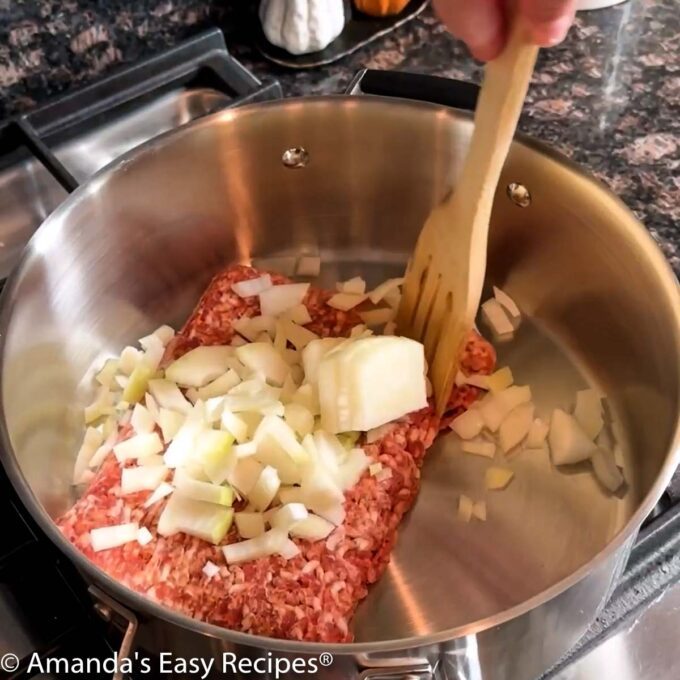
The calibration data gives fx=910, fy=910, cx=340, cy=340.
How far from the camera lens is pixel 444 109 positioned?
108 centimetres

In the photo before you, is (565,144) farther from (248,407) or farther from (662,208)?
(248,407)

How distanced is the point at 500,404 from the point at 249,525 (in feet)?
1.10

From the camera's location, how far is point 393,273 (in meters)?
1.23

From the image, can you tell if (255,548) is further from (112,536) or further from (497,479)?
(497,479)

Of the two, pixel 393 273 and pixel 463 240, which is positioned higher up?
pixel 463 240

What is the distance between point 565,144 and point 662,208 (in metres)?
0.17

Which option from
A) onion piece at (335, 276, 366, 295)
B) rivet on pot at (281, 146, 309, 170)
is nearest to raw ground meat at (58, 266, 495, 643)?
onion piece at (335, 276, 366, 295)

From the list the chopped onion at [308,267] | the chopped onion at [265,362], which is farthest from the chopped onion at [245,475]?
the chopped onion at [308,267]

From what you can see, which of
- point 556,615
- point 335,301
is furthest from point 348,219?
point 556,615

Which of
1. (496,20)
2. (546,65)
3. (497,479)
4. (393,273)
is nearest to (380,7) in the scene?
(546,65)

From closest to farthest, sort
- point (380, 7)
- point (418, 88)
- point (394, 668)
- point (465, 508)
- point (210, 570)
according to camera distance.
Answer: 1. point (394, 668)
2. point (210, 570)
3. point (465, 508)
4. point (418, 88)
5. point (380, 7)

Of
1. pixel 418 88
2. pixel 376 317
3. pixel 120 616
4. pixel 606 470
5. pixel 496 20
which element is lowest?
pixel 606 470

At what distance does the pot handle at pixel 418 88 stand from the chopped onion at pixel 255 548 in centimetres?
56

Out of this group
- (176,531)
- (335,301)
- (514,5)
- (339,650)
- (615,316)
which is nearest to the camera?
(339,650)
